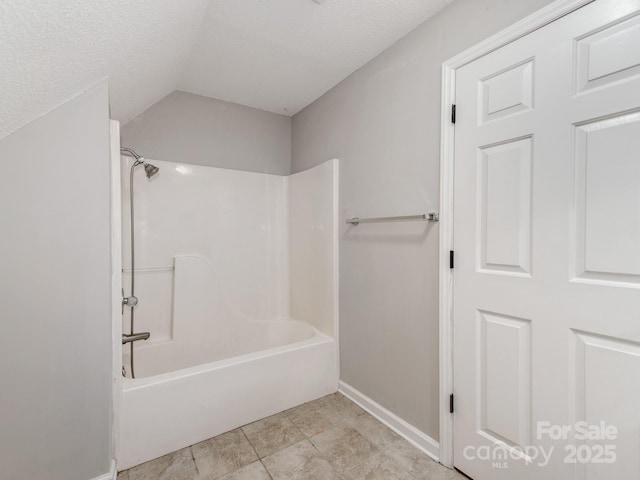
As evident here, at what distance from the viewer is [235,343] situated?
2484 mm

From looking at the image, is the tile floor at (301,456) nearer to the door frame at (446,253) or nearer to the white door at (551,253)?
the door frame at (446,253)

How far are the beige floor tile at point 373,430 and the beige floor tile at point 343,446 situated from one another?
0.03m

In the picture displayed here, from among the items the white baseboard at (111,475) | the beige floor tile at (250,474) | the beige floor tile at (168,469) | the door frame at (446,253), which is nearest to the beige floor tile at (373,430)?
the door frame at (446,253)

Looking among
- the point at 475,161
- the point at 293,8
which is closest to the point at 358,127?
the point at 293,8

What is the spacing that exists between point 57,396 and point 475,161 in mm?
2102

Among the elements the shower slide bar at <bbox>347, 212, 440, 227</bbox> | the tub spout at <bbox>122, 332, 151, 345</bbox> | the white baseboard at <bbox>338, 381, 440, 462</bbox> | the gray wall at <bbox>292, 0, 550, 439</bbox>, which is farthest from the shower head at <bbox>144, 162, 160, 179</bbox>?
the white baseboard at <bbox>338, 381, 440, 462</bbox>

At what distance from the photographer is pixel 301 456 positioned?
1561 mm

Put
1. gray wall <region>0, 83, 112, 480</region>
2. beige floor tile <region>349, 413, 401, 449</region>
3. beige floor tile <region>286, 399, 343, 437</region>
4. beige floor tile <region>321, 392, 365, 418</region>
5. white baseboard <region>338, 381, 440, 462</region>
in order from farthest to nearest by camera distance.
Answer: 1. beige floor tile <region>321, 392, 365, 418</region>
2. beige floor tile <region>286, 399, 343, 437</region>
3. beige floor tile <region>349, 413, 401, 449</region>
4. white baseboard <region>338, 381, 440, 462</region>
5. gray wall <region>0, 83, 112, 480</region>

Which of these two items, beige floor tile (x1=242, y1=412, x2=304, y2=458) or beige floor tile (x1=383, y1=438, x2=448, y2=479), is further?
beige floor tile (x1=242, y1=412, x2=304, y2=458)

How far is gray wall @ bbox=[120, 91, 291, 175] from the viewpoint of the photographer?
2266 mm

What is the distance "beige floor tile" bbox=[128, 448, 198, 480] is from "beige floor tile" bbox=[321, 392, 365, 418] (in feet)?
2.93

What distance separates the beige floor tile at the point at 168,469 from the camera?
1438 millimetres

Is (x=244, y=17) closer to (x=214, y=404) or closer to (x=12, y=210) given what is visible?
(x=12, y=210)

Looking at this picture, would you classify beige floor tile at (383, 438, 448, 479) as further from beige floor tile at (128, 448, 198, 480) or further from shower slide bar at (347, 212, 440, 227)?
shower slide bar at (347, 212, 440, 227)
